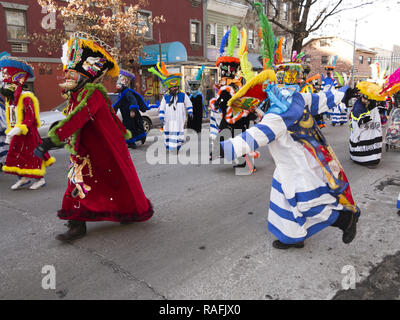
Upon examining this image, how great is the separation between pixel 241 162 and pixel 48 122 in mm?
5486

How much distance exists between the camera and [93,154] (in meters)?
3.48

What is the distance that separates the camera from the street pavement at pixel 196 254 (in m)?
2.69

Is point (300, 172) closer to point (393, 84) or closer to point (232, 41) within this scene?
point (393, 84)

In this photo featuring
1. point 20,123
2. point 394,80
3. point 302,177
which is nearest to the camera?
point 302,177

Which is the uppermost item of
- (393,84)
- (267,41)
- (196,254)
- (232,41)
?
(232,41)

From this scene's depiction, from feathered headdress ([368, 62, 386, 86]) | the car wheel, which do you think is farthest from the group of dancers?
the car wheel

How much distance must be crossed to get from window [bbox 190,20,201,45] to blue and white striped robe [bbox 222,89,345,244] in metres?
20.7

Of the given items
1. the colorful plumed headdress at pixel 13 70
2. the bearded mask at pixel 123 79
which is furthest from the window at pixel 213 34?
the colorful plumed headdress at pixel 13 70

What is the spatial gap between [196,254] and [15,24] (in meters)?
15.6

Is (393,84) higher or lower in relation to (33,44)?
lower

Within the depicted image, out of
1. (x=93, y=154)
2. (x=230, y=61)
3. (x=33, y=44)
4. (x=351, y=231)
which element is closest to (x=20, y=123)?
(x=93, y=154)

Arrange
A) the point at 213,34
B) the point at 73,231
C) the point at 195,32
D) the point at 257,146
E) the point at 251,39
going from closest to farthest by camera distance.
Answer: the point at 257,146
the point at 73,231
the point at 195,32
the point at 213,34
the point at 251,39

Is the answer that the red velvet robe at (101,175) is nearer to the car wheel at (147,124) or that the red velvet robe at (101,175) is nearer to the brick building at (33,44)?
the car wheel at (147,124)

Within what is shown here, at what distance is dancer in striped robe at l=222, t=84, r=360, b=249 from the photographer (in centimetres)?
289
